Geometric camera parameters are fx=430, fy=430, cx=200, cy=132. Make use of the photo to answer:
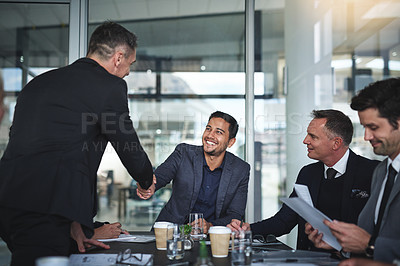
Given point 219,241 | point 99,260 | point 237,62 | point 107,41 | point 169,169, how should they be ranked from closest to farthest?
point 99,260
point 219,241
point 107,41
point 169,169
point 237,62

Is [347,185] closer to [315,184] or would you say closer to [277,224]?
[315,184]

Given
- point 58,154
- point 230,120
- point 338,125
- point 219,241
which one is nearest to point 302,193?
point 219,241

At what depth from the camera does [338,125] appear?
122 inches

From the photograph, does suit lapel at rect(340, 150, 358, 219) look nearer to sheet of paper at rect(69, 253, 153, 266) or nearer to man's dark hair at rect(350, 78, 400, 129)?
man's dark hair at rect(350, 78, 400, 129)

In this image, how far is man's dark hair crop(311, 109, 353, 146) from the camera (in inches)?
120

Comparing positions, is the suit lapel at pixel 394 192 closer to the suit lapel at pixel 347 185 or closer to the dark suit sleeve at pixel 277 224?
the suit lapel at pixel 347 185

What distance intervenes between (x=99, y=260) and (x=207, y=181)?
161 cm

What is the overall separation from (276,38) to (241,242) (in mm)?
4209

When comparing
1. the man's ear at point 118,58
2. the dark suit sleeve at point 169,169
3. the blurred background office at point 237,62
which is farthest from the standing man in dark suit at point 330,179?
the blurred background office at point 237,62

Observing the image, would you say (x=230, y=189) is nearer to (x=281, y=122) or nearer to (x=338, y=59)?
(x=281, y=122)

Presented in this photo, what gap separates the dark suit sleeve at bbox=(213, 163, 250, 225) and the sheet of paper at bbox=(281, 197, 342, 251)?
108 cm

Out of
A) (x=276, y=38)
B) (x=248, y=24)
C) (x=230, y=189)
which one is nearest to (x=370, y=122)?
(x=230, y=189)

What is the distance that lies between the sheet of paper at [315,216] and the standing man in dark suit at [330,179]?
590 millimetres

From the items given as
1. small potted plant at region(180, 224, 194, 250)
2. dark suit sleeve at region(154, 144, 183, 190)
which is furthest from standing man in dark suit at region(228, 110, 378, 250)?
dark suit sleeve at region(154, 144, 183, 190)
